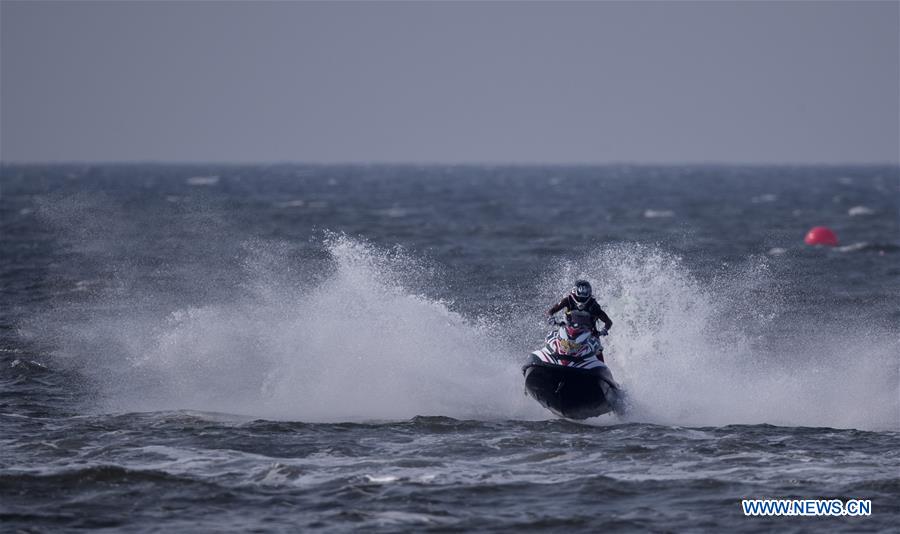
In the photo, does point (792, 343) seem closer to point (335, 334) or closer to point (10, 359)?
point (335, 334)

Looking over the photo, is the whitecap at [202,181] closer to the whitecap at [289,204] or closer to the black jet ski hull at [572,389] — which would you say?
the whitecap at [289,204]

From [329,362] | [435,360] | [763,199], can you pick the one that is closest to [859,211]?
[763,199]

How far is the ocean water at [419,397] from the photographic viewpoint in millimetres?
14398

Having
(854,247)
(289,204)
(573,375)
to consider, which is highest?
(573,375)

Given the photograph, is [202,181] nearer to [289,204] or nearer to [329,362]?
[289,204]

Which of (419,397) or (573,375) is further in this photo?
(419,397)

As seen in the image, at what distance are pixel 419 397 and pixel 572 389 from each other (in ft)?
8.73

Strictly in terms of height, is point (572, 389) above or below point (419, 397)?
above

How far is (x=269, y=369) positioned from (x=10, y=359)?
15.6 feet

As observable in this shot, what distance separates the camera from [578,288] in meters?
19.2

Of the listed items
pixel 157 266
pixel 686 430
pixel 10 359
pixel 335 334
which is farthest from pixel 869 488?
pixel 157 266

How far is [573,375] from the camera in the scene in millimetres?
18469

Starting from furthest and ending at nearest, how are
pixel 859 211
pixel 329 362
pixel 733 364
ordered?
pixel 859 211 → pixel 733 364 → pixel 329 362

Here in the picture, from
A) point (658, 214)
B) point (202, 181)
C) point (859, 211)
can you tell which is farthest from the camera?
point (202, 181)
